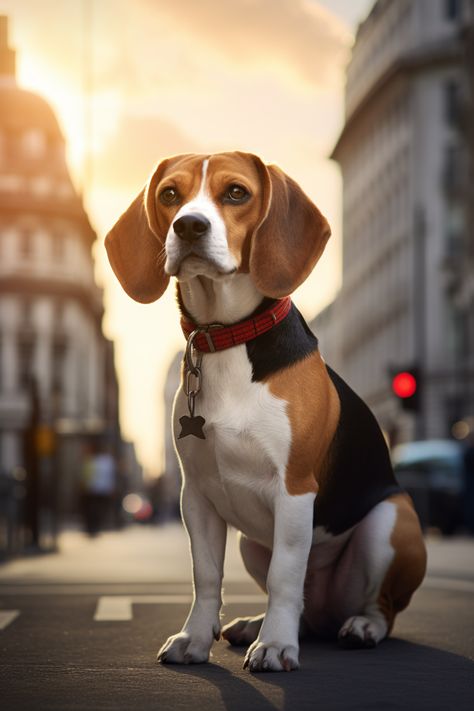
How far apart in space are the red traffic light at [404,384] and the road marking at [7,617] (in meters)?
14.4

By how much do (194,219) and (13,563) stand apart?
1154 cm

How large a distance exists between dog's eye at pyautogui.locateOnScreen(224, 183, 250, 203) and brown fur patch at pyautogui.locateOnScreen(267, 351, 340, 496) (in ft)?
2.04

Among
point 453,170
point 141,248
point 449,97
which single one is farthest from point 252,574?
point 449,97

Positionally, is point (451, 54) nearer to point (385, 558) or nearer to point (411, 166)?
point (411, 166)

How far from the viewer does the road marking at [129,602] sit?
8102mm

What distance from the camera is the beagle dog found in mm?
5270

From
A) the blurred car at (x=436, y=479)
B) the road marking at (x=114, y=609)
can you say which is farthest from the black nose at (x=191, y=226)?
Answer: the blurred car at (x=436, y=479)

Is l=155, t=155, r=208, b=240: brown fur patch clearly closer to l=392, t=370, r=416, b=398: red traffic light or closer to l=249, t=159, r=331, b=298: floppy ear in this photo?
l=249, t=159, r=331, b=298: floppy ear

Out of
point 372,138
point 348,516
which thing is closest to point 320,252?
point 348,516

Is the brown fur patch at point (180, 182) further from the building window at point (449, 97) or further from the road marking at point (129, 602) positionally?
the building window at point (449, 97)

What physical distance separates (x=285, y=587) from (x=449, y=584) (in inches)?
225

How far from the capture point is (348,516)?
20.0ft

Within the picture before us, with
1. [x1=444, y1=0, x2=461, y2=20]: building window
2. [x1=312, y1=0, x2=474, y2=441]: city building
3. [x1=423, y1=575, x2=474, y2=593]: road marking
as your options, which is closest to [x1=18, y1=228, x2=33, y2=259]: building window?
[x1=312, y1=0, x2=474, y2=441]: city building

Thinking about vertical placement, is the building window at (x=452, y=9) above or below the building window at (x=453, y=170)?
above
